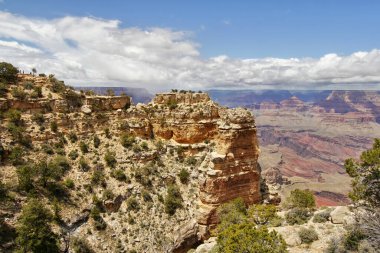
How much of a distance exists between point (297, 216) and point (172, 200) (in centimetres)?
1863

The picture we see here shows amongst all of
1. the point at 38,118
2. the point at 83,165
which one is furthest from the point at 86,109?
the point at 83,165

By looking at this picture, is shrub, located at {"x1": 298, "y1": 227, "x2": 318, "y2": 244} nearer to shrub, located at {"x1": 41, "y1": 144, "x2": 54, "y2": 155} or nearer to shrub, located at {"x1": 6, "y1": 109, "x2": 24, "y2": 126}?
shrub, located at {"x1": 41, "y1": 144, "x2": 54, "y2": 155}

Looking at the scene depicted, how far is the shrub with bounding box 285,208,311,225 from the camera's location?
38094 millimetres

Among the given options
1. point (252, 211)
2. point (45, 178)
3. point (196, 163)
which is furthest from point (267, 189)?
point (45, 178)

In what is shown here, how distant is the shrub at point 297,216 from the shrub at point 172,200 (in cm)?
1695

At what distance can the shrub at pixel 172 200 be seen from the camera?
48812 millimetres

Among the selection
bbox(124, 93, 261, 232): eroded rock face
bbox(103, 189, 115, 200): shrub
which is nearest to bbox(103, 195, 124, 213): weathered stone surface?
bbox(103, 189, 115, 200): shrub

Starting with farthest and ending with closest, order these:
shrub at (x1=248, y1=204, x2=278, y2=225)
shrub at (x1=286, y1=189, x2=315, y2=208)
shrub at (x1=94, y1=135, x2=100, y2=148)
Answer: shrub at (x1=94, y1=135, x2=100, y2=148) → shrub at (x1=286, y1=189, x2=315, y2=208) → shrub at (x1=248, y1=204, x2=278, y2=225)

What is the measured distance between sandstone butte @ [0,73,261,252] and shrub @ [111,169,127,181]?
9803 millimetres

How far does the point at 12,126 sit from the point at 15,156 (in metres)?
5.71

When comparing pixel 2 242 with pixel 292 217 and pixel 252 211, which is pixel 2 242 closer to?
pixel 252 211

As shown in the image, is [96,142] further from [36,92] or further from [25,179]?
[25,179]

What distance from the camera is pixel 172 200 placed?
49250mm

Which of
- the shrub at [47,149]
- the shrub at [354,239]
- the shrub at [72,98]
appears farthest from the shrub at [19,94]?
the shrub at [354,239]
